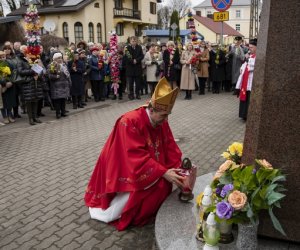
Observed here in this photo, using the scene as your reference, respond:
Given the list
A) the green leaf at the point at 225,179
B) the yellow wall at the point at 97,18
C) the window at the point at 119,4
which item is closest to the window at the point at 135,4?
the yellow wall at the point at 97,18

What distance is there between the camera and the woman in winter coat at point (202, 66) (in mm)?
13570

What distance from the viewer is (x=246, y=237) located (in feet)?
9.68

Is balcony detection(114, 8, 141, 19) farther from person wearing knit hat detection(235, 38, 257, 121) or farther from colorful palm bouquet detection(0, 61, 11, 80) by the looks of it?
person wearing knit hat detection(235, 38, 257, 121)

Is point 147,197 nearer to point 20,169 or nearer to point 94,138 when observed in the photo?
point 20,169

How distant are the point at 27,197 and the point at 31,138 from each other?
335 centimetres

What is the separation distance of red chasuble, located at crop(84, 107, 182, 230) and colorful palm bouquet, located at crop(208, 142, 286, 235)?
991 mm

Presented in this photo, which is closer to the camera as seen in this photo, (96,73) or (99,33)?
(96,73)

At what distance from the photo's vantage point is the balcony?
40.2m

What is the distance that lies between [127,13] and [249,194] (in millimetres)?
41146

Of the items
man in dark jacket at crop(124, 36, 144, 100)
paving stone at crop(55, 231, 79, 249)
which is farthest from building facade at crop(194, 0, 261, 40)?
paving stone at crop(55, 231, 79, 249)

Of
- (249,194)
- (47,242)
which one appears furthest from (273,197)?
(47,242)

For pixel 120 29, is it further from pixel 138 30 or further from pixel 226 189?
pixel 226 189

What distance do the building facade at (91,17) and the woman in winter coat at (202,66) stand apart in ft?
73.6

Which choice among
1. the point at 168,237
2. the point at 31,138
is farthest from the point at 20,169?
the point at 168,237
